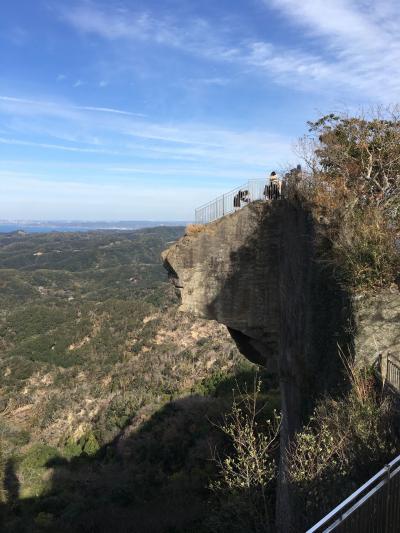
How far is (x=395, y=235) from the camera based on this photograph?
861 centimetres

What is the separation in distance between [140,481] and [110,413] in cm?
1523

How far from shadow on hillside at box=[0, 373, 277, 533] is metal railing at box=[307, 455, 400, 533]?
29.5 feet

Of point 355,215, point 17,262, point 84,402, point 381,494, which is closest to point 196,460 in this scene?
point 355,215

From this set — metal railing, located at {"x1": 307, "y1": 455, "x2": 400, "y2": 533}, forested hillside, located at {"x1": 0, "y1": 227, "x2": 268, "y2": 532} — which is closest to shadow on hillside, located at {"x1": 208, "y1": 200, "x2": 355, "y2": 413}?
metal railing, located at {"x1": 307, "y1": 455, "x2": 400, "y2": 533}

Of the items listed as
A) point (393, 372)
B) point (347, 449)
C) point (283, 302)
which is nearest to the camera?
point (347, 449)

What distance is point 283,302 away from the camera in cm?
1255

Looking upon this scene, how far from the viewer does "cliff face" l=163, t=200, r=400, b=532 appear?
25.1 ft

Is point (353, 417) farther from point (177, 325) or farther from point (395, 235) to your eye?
point (177, 325)

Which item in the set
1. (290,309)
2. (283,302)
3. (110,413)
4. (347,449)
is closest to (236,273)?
(283,302)

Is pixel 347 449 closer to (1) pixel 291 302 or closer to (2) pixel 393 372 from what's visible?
(2) pixel 393 372

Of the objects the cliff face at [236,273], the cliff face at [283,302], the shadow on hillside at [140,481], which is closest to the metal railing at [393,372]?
the cliff face at [283,302]

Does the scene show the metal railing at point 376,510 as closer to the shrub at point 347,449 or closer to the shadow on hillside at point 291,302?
the shrub at point 347,449

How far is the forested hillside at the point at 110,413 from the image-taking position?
19578 mm

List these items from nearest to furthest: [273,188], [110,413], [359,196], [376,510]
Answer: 1. [376,510]
2. [359,196]
3. [273,188]
4. [110,413]
